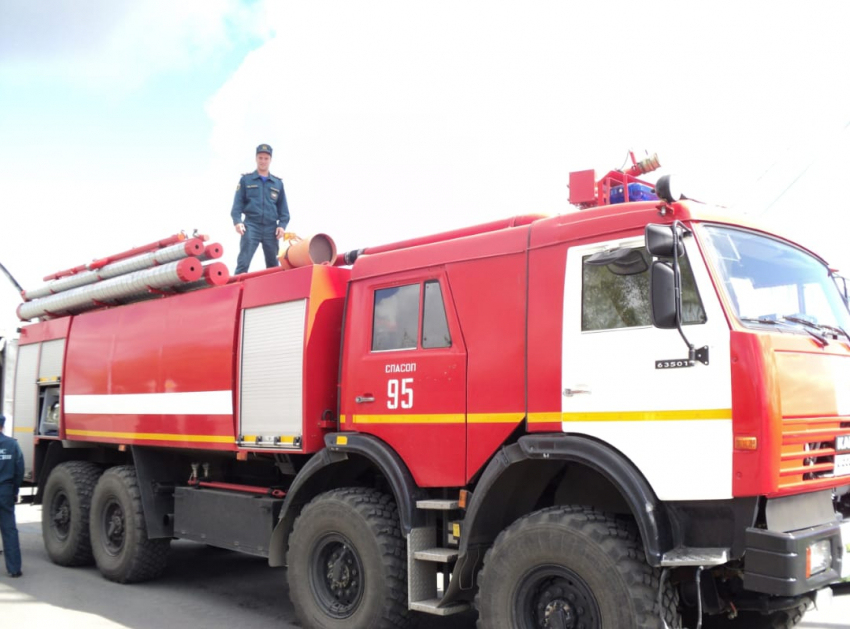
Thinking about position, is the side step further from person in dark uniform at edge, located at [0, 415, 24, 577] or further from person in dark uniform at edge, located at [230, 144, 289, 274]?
person in dark uniform at edge, located at [0, 415, 24, 577]

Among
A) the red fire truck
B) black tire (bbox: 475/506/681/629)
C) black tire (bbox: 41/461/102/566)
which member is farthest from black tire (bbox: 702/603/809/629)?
black tire (bbox: 41/461/102/566)

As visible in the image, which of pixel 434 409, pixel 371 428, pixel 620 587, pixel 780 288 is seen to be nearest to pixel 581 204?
pixel 780 288

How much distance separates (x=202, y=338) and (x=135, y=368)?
1.35 m

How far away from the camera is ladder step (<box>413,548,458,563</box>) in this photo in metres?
5.07

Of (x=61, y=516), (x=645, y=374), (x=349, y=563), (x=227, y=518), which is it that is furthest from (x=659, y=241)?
(x=61, y=516)

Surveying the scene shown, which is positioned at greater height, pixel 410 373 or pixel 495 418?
pixel 410 373

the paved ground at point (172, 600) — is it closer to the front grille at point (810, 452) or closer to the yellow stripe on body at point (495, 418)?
the yellow stripe on body at point (495, 418)

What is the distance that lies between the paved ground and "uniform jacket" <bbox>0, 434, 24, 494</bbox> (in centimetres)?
99

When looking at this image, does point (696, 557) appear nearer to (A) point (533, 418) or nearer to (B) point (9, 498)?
(A) point (533, 418)

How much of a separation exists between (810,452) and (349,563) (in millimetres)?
3298

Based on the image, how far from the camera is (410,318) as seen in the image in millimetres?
5699

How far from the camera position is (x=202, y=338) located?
736 cm

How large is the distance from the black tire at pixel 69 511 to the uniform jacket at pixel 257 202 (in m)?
3.52

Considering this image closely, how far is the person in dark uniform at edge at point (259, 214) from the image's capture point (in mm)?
9141
